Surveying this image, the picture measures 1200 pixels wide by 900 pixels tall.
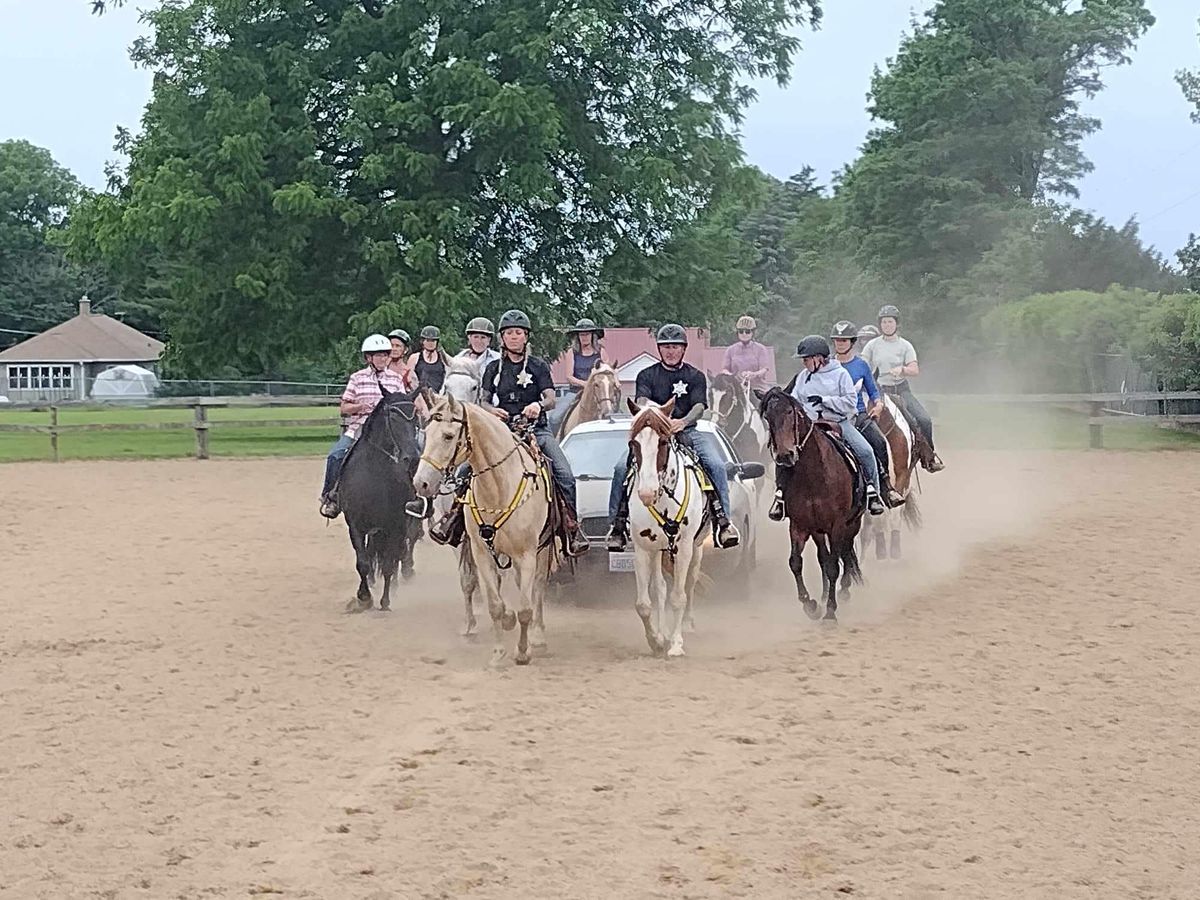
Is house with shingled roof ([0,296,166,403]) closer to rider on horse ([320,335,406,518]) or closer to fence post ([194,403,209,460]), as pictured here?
fence post ([194,403,209,460])

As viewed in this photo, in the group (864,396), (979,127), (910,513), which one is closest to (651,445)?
(864,396)

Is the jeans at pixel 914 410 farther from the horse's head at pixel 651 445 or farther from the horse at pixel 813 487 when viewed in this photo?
the horse's head at pixel 651 445

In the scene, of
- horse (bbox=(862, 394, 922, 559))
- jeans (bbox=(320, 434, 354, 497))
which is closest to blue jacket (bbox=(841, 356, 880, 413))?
horse (bbox=(862, 394, 922, 559))

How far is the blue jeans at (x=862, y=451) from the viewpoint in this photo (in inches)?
459

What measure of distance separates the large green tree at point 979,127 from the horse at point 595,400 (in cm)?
4164

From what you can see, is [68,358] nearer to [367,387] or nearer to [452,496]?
[367,387]

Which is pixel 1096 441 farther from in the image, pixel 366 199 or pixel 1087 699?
pixel 1087 699

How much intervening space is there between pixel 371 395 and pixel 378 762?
5540 mm

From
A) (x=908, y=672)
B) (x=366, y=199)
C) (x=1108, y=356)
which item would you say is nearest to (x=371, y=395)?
(x=908, y=672)

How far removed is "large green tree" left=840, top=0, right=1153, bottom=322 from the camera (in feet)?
181

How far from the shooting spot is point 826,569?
37.3ft

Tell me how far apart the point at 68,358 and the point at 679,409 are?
76698mm

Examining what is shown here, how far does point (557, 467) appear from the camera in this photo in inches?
410

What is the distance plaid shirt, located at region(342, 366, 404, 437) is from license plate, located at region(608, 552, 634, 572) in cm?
261
